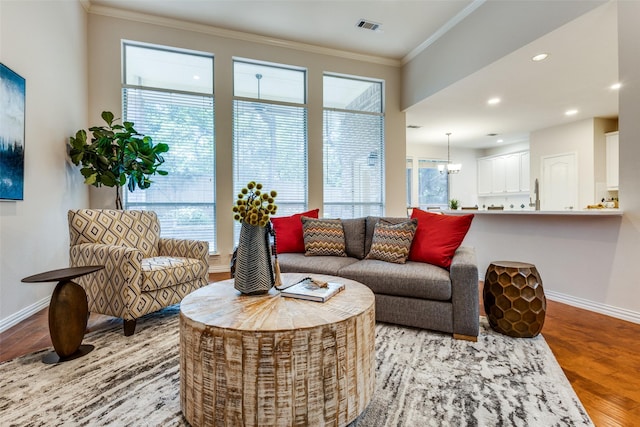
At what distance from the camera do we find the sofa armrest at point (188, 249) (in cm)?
273

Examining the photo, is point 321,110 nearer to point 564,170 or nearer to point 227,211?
point 227,211

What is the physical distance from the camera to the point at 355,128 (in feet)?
16.8

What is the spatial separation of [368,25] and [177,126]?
2914 mm

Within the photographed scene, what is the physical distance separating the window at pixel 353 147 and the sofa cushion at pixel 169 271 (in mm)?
2609

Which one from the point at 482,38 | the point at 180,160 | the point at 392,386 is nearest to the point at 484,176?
the point at 482,38

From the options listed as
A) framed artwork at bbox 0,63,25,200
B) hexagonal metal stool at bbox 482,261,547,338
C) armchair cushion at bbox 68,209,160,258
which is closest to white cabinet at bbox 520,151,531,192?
hexagonal metal stool at bbox 482,261,547,338

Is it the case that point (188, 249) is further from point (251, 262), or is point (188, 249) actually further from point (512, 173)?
point (512, 173)

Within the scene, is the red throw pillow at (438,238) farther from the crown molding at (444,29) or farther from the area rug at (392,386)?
the crown molding at (444,29)

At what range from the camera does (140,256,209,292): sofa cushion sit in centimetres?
225

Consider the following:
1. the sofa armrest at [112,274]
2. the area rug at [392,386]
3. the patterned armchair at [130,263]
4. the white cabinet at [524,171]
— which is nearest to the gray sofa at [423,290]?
the area rug at [392,386]

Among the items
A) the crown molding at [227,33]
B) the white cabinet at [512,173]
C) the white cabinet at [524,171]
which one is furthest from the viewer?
the white cabinet at [512,173]

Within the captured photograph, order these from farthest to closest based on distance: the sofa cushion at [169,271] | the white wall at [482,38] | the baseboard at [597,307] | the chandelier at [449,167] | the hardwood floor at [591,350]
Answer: the chandelier at [449,167]
the white wall at [482,38]
the baseboard at [597,307]
the sofa cushion at [169,271]
the hardwood floor at [591,350]

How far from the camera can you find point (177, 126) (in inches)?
165

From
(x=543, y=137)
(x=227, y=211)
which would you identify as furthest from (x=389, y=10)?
(x=543, y=137)
